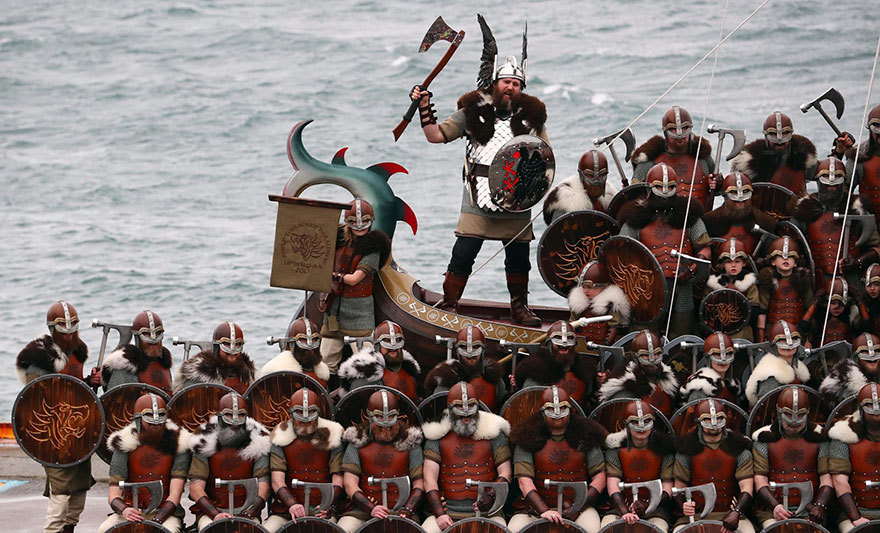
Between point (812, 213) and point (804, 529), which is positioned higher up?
point (812, 213)

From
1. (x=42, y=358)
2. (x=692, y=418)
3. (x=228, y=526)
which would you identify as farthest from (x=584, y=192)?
(x=42, y=358)

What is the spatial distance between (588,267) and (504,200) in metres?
0.97

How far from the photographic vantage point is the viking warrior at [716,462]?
49.7 ft

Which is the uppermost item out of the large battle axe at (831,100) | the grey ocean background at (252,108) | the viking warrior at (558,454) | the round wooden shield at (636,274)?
the large battle axe at (831,100)

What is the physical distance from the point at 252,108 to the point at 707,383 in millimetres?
29710

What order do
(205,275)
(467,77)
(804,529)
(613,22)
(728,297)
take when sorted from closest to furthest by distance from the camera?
(804,529) → (728,297) → (205,275) → (467,77) → (613,22)

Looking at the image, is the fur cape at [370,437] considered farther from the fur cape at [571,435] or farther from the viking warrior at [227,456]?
the fur cape at [571,435]

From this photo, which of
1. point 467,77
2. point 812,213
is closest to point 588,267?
point 812,213

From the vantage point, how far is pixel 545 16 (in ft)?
166

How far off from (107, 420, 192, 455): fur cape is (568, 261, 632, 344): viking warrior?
368 cm

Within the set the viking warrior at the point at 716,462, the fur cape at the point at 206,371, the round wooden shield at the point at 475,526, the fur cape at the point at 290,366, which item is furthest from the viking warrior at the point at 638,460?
the fur cape at the point at 206,371

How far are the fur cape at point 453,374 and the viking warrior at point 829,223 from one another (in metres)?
3.15

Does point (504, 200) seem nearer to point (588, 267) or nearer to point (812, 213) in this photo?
A: point (588, 267)

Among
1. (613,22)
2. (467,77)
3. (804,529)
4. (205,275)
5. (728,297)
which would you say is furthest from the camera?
(613,22)
